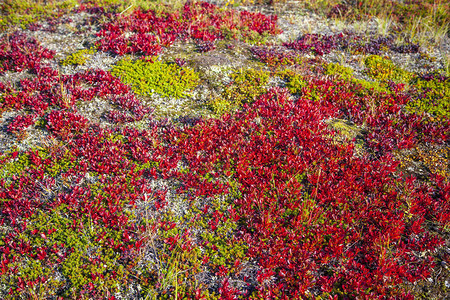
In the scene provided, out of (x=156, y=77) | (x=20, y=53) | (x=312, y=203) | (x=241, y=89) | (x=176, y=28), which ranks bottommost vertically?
(x=312, y=203)

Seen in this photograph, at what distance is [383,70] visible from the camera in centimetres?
1054

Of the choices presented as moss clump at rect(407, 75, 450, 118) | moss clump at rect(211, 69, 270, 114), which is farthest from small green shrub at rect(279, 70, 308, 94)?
moss clump at rect(407, 75, 450, 118)

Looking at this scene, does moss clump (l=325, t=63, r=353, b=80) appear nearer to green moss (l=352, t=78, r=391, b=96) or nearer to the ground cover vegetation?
the ground cover vegetation

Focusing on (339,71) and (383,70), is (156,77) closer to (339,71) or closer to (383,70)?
(339,71)

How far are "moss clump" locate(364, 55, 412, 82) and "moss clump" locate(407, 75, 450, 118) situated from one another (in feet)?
1.58

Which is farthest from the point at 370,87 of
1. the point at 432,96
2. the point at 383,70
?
the point at 432,96

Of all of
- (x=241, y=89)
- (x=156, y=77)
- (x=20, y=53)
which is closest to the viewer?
(x=241, y=89)

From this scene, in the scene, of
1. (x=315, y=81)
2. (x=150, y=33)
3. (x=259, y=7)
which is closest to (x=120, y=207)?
(x=315, y=81)

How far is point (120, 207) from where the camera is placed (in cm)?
602

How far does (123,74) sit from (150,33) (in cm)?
310

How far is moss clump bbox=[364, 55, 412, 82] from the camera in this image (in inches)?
404

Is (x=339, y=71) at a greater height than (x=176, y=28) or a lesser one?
lesser

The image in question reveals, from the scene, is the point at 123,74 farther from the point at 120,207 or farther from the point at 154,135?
the point at 120,207

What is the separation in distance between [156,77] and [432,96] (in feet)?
29.0
